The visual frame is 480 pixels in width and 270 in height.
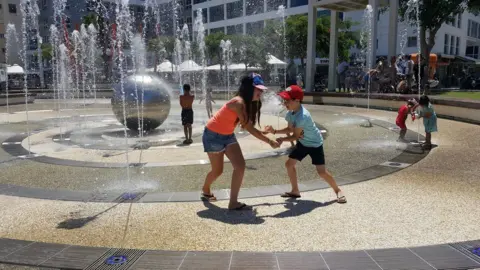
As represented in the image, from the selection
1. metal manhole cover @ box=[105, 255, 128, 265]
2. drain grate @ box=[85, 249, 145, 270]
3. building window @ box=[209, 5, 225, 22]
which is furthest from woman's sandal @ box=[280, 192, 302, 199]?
building window @ box=[209, 5, 225, 22]

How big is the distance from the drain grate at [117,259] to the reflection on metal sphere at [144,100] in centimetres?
680

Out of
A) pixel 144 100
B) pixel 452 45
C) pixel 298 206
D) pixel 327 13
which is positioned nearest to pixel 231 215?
pixel 298 206

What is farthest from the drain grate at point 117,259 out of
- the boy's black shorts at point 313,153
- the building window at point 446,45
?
the building window at point 446,45

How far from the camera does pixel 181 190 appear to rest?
5.77m

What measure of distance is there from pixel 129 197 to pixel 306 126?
2.65 metres

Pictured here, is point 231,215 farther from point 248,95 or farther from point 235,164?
point 248,95

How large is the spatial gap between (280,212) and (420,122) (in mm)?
9472

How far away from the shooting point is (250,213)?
187 inches

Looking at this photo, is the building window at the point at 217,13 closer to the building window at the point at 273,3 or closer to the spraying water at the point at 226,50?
the building window at the point at 273,3

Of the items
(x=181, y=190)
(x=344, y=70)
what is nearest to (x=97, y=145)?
(x=181, y=190)

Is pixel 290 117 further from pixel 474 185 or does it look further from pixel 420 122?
pixel 420 122

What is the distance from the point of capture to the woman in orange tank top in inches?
178

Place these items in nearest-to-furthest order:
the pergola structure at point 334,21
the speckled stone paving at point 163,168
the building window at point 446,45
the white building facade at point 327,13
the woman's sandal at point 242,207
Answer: the woman's sandal at point 242,207 < the speckled stone paving at point 163,168 < the pergola structure at point 334,21 < the white building facade at point 327,13 < the building window at point 446,45

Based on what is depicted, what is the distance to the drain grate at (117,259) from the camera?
3414 mm
